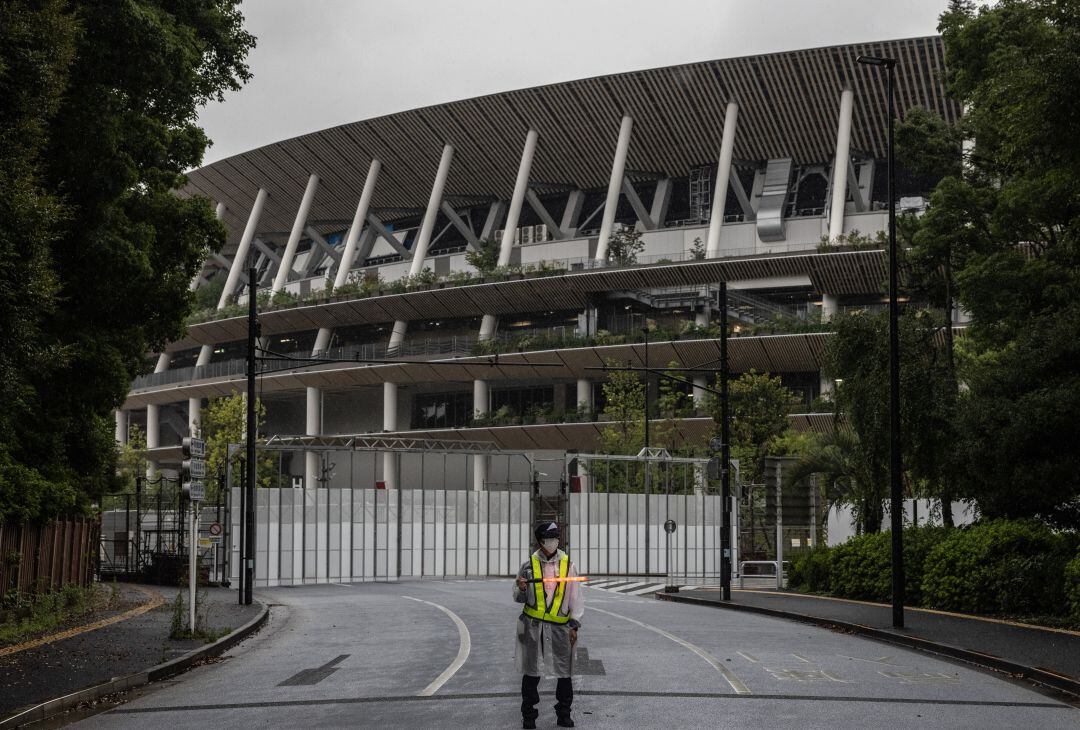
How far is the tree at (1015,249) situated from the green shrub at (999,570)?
104cm

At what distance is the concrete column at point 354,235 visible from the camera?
289 ft

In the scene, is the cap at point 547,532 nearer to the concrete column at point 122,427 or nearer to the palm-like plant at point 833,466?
the palm-like plant at point 833,466

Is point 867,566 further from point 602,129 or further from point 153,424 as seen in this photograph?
point 153,424

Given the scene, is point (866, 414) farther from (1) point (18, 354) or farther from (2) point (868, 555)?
(1) point (18, 354)

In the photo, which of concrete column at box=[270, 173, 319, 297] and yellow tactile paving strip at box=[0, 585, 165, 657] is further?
concrete column at box=[270, 173, 319, 297]

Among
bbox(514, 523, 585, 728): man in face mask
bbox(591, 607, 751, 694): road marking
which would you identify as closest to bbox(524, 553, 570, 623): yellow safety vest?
bbox(514, 523, 585, 728): man in face mask

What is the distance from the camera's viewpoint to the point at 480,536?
1957 inches

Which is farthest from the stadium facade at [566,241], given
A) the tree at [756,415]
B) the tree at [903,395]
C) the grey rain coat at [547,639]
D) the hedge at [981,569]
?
the grey rain coat at [547,639]

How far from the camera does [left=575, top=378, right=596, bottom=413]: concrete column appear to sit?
76.4 m

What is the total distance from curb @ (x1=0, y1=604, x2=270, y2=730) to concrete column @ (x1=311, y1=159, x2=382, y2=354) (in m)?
68.2

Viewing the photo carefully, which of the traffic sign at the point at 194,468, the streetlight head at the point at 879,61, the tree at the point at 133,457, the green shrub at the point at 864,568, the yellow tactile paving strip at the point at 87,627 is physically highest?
the streetlight head at the point at 879,61

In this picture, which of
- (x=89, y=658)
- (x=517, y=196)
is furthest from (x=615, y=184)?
(x=89, y=658)

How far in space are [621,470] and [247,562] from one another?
124ft

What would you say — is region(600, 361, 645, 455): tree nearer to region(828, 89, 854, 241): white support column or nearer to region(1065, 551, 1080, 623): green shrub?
region(828, 89, 854, 241): white support column
